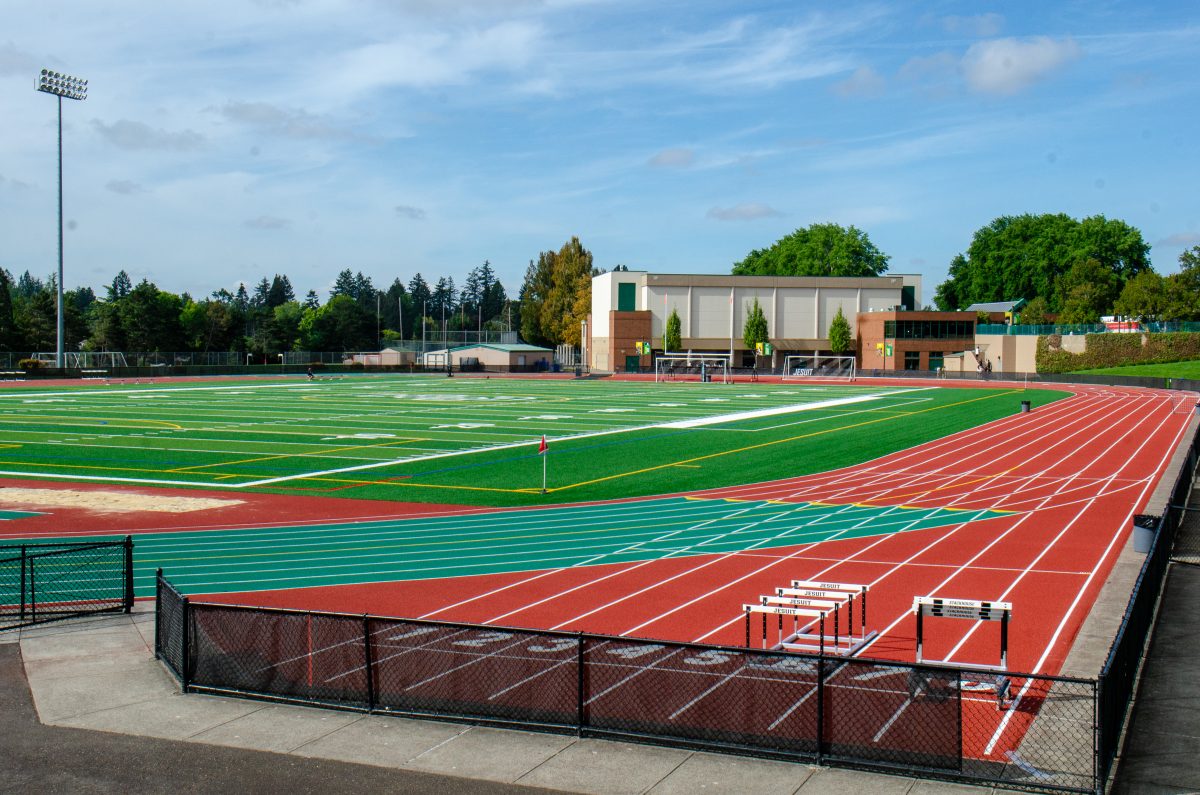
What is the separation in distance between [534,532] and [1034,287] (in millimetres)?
158422

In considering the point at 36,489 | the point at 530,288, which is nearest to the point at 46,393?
the point at 36,489

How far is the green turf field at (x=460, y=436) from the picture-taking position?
33.3 meters

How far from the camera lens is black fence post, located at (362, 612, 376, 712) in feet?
35.7

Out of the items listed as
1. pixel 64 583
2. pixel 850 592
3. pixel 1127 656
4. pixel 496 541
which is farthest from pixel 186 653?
pixel 496 541

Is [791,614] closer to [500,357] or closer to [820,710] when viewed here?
[820,710]

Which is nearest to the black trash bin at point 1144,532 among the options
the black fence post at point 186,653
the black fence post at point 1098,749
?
the black fence post at point 1098,749

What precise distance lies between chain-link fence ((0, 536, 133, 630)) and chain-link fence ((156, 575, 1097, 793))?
437cm

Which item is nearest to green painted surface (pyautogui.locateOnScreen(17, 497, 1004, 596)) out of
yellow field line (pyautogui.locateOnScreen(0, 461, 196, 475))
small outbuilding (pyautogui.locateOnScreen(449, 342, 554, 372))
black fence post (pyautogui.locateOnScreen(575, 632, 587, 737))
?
black fence post (pyautogui.locateOnScreen(575, 632, 587, 737))

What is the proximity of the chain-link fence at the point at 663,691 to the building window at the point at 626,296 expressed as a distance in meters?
120

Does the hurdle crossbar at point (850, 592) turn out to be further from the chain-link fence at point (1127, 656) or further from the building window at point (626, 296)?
the building window at point (626, 296)

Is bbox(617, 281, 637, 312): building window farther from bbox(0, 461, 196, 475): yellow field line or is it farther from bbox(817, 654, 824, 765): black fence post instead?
bbox(817, 654, 824, 765): black fence post

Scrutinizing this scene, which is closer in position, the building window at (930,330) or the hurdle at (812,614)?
the hurdle at (812,614)

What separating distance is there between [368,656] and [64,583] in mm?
9989

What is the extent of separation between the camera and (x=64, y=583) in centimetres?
1838
